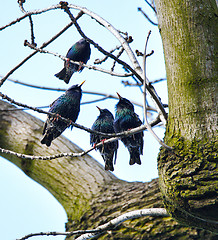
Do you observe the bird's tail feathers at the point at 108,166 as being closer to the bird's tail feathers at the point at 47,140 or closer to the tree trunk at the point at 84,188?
the tree trunk at the point at 84,188

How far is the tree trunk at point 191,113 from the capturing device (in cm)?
190

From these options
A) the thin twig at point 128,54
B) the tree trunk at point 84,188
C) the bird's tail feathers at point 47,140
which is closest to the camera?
the thin twig at point 128,54

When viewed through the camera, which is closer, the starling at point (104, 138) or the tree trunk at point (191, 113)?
the tree trunk at point (191, 113)

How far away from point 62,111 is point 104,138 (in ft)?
2.10

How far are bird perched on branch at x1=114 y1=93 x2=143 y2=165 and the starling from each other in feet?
0.40

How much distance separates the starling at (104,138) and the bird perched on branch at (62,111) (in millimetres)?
340

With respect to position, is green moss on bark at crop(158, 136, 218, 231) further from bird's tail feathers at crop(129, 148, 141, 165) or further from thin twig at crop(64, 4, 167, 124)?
bird's tail feathers at crop(129, 148, 141, 165)

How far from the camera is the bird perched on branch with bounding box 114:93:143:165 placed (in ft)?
14.1

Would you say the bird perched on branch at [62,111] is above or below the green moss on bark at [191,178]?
above

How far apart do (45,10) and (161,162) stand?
5.59 feet

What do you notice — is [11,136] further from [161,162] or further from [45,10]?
[161,162]

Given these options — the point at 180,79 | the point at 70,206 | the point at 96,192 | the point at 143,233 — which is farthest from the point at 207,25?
the point at 70,206

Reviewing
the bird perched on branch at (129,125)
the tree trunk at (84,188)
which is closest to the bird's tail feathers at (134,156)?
the bird perched on branch at (129,125)

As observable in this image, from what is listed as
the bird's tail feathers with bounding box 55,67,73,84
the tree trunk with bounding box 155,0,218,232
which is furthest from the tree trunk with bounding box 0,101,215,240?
the bird's tail feathers with bounding box 55,67,73,84
